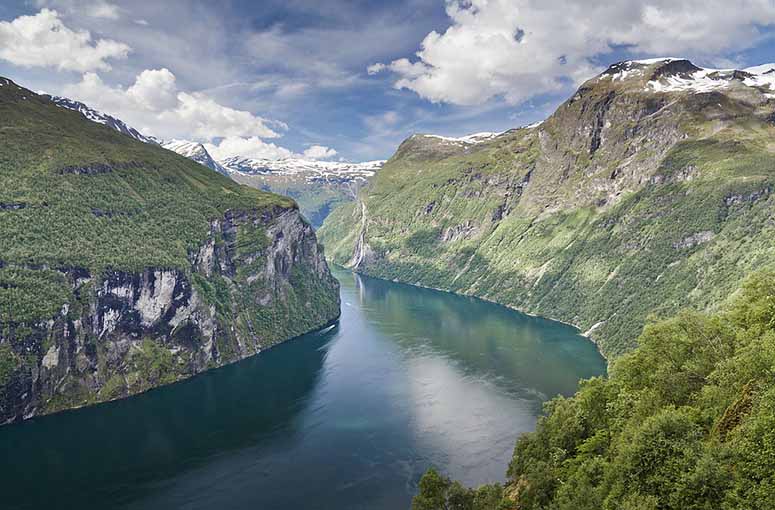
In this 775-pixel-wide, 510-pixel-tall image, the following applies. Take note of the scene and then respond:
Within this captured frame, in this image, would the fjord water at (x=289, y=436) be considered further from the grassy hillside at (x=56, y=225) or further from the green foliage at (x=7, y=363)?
the grassy hillside at (x=56, y=225)

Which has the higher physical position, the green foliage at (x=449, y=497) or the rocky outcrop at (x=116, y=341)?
the rocky outcrop at (x=116, y=341)

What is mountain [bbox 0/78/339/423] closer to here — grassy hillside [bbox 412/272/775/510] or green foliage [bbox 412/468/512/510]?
green foliage [bbox 412/468/512/510]

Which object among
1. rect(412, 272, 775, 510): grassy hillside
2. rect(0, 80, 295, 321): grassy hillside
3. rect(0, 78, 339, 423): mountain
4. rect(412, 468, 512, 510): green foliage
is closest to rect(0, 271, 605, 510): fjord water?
rect(0, 78, 339, 423): mountain

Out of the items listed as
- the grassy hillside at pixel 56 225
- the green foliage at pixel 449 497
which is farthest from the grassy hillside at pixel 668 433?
the grassy hillside at pixel 56 225

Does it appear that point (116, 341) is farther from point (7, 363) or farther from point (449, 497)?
point (449, 497)

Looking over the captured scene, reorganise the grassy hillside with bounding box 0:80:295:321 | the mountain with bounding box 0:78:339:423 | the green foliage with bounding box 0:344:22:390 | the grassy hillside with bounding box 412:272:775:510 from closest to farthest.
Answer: the grassy hillside with bounding box 412:272:775:510 → the green foliage with bounding box 0:344:22:390 → the mountain with bounding box 0:78:339:423 → the grassy hillside with bounding box 0:80:295:321

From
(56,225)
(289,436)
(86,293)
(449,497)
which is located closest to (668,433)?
(449,497)

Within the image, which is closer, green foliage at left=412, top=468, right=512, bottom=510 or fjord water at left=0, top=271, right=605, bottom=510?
green foliage at left=412, top=468, right=512, bottom=510
